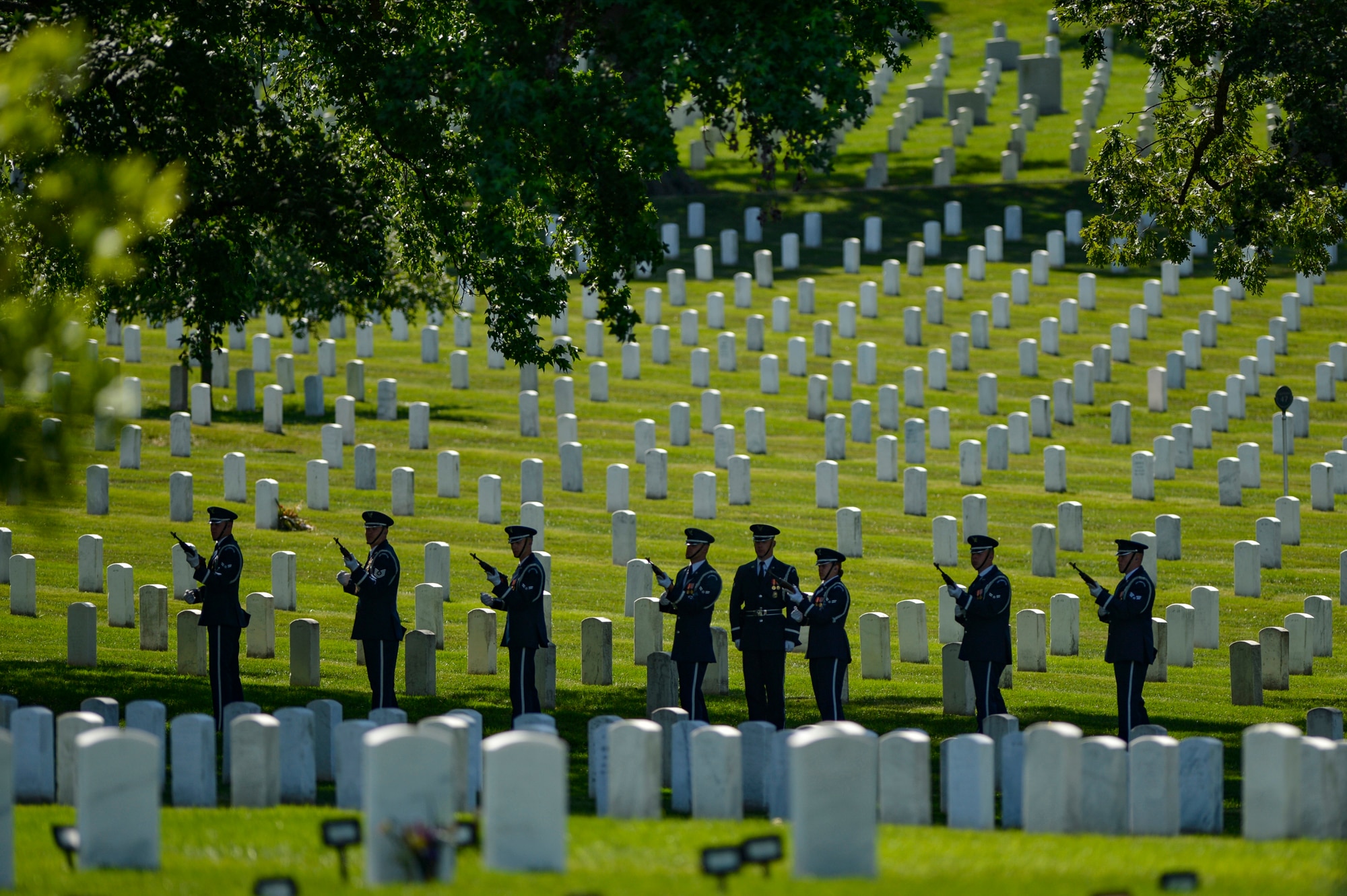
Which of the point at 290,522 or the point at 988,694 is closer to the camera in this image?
the point at 988,694

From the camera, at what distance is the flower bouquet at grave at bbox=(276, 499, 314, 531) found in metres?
18.8

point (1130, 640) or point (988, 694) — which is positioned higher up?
point (1130, 640)

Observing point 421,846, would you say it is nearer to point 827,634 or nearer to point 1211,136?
point 827,634

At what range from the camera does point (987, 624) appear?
12.2 meters

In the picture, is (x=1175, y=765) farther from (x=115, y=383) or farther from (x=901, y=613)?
(x=901, y=613)

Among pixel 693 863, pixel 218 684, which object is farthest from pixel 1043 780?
pixel 218 684

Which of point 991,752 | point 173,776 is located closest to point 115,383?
point 173,776

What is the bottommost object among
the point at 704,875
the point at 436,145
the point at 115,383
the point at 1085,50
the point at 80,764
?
the point at 704,875

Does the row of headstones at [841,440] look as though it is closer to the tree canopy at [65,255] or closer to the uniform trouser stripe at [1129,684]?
the tree canopy at [65,255]

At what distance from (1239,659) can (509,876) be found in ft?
28.3

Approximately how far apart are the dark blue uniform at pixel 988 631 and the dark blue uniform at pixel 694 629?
1.81m

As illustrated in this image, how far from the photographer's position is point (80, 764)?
683cm

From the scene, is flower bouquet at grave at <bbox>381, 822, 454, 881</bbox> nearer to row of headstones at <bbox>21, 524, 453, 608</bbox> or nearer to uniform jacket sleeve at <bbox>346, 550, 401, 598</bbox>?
uniform jacket sleeve at <bbox>346, 550, 401, 598</bbox>

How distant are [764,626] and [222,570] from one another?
4.13 metres
